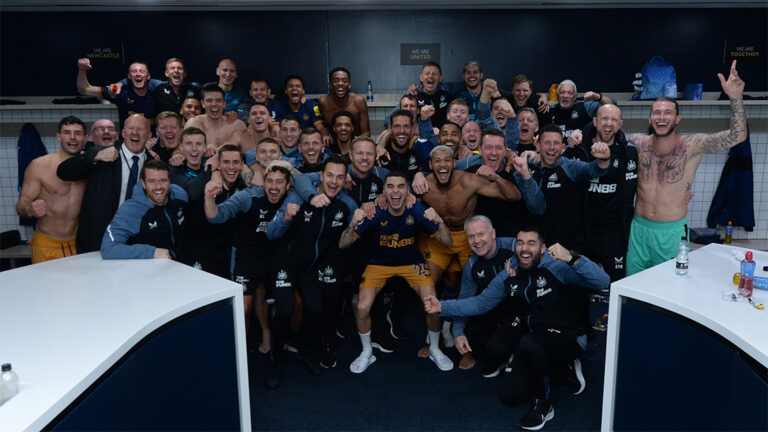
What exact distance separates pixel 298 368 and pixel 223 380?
122 centimetres

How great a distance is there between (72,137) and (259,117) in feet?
4.27

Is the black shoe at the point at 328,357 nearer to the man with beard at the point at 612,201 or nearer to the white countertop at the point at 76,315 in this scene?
the white countertop at the point at 76,315

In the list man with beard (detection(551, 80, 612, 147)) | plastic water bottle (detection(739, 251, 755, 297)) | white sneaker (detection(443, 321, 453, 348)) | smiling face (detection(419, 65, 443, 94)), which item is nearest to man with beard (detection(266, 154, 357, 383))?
white sneaker (detection(443, 321, 453, 348))

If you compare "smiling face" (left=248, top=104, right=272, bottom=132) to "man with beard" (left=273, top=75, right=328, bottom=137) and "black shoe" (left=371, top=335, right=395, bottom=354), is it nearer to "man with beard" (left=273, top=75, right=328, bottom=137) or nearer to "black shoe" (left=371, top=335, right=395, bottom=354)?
"man with beard" (left=273, top=75, right=328, bottom=137)

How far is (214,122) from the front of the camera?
4398mm

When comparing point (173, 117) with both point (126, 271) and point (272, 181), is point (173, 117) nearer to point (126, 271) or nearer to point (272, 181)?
point (272, 181)

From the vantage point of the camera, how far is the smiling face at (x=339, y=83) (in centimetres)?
464

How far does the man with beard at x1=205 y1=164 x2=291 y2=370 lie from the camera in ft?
11.2

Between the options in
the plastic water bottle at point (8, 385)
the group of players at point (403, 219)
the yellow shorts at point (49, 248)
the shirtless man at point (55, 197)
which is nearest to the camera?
the plastic water bottle at point (8, 385)

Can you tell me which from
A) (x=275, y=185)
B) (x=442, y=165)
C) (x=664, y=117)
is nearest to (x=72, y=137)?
(x=275, y=185)

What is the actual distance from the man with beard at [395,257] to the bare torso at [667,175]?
1317mm

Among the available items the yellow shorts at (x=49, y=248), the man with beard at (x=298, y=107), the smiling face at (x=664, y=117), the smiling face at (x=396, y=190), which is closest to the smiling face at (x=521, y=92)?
the smiling face at (x=664, y=117)

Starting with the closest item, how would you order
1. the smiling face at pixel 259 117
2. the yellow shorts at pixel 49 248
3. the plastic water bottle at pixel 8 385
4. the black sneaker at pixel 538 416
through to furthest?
1. the plastic water bottle at pixel 8 385
2. the black sneaker at pixel 538 416
3. the yellow shorts at pixel 49 248
4. the smiling face at pixel 259 117

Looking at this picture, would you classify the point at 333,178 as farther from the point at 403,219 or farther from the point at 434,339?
the point at 434,339
